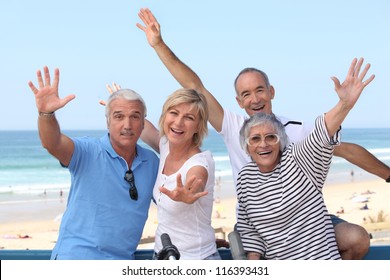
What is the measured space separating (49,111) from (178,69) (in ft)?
2.96

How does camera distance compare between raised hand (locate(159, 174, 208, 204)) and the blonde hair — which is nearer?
raised hand (locate(159, 174, 208, 204))

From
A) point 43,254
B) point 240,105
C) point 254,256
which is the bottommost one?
point 254,256

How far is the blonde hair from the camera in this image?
2.91m

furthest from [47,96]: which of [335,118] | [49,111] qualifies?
[335,118]

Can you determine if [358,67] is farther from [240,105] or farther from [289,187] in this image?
[240,105]

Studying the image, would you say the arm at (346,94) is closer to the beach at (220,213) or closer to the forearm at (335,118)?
the forearm at (335,118)

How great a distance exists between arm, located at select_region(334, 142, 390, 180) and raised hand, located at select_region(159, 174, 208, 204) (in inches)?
47.2

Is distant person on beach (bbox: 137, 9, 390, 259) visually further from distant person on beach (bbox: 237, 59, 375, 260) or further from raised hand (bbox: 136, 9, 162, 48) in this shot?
distant person on beach (bbox: 237, 59, 375, 260)

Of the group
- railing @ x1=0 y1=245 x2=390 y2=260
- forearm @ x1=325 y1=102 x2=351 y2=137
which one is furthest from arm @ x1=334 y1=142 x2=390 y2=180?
forearm @ x1=325 y1=102 x2=351 y2=137

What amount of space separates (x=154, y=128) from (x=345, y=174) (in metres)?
17.9

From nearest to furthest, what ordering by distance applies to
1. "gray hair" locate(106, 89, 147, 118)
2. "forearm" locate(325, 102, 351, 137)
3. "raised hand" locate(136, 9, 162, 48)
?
"forearm" locate(325, 102, 351, 137)
"gray hair" locate(106, 89, 147, 118)
"raised hand" locate(136, 9, 162, 48)

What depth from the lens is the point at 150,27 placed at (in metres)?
3.64

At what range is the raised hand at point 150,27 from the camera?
11.9 ft

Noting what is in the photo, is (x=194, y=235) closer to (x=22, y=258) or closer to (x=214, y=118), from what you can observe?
(x=214, y=118)
